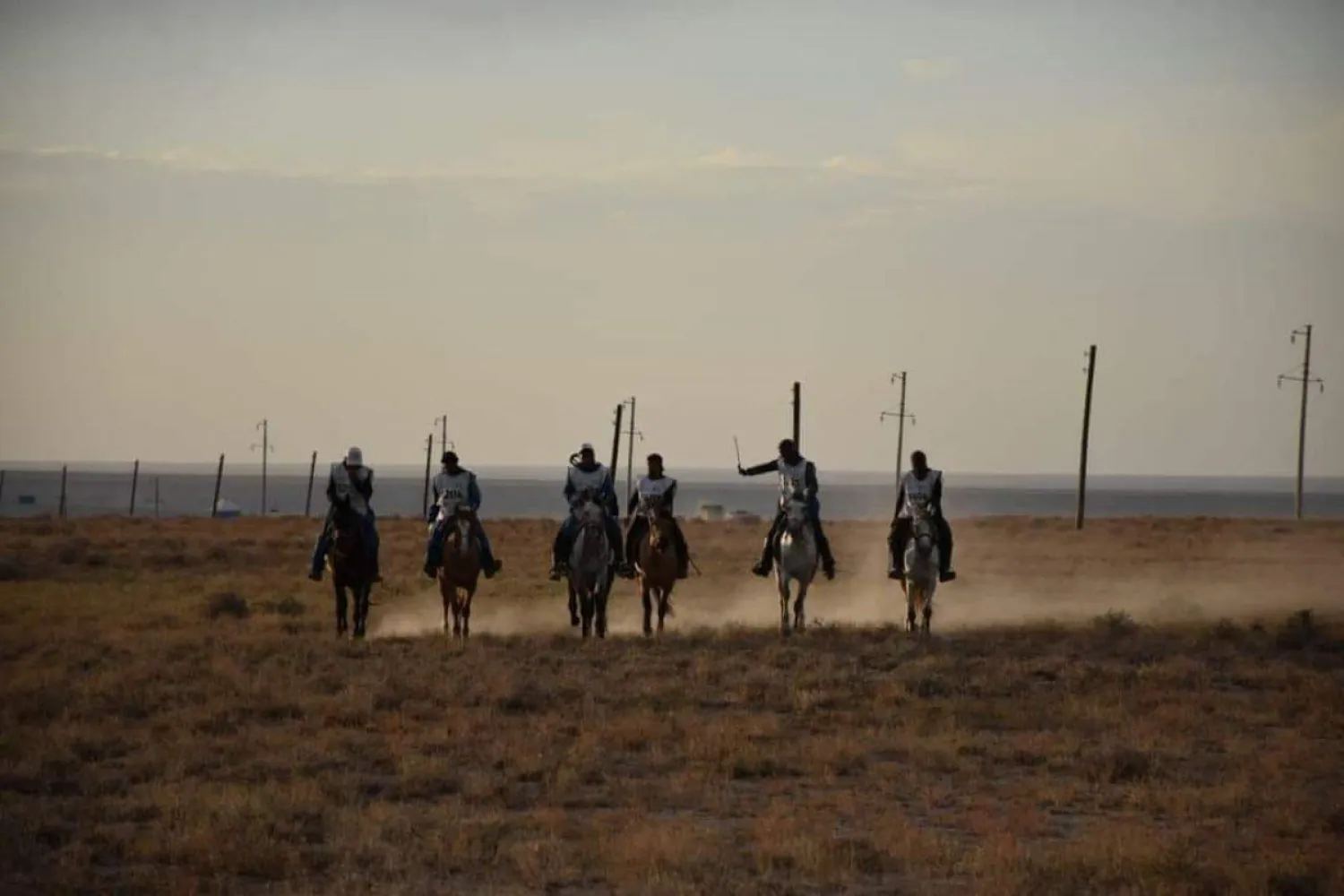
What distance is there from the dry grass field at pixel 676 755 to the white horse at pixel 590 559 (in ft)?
3.55

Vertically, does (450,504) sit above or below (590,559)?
above

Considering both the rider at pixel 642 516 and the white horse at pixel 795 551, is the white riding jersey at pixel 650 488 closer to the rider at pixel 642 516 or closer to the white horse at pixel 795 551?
the rider at pixel 642 516

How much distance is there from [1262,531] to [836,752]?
203ft

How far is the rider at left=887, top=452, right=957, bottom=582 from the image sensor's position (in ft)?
91.4

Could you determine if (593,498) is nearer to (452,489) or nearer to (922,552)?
(452,489)

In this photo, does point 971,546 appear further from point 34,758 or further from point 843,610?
point 34,758

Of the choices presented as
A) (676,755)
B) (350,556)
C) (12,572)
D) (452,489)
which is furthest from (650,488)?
(12,572)

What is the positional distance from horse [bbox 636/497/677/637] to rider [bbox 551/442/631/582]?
30 cm

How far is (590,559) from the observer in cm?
2820

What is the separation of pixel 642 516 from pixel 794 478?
2.18 m

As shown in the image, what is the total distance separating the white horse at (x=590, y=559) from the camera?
27984 millimetres

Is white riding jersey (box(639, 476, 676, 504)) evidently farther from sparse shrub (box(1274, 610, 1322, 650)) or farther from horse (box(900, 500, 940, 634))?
sparse shrub (box(1274, 610, 1322, 650))

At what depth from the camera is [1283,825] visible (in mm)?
14953

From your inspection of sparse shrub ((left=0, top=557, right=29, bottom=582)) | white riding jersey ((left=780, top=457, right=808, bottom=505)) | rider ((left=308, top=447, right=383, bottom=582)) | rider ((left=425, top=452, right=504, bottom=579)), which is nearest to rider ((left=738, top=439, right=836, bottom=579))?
white riding jersey ((left=780, top=457, right=808, bottom=505))
